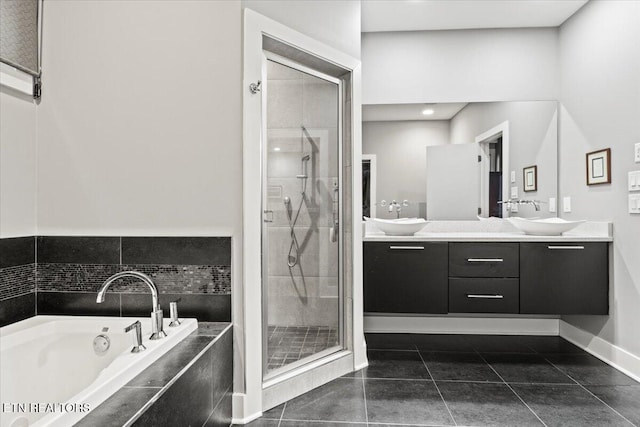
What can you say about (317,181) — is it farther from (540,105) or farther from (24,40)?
(540,105)

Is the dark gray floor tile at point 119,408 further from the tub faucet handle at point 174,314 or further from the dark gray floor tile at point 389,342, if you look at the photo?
the dark gray floor tile at point 389,342

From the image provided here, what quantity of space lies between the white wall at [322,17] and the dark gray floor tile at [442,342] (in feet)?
7.12

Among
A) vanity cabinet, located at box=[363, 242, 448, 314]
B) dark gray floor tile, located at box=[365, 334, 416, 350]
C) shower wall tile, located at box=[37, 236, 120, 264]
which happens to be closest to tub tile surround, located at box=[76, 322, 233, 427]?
shower wall tile, located at box=[37, 236, 120, 264]

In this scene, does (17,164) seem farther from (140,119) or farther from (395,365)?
(395,365)

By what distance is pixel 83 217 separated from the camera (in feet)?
7.17

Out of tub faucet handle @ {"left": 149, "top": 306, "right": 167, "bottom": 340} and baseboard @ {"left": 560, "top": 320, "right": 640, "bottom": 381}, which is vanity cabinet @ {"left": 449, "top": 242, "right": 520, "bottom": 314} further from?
tub faucet handle @ {"left": 149, "top": 306, "right": 167, "bottom": 340}

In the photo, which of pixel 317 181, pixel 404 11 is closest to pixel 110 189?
pixel 317 181

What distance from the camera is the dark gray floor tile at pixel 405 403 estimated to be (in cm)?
205

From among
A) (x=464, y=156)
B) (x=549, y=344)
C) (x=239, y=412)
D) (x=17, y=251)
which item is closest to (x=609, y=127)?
(x=464, y=156)

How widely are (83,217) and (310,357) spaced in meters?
1.47

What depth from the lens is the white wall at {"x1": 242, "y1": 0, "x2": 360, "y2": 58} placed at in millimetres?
2230

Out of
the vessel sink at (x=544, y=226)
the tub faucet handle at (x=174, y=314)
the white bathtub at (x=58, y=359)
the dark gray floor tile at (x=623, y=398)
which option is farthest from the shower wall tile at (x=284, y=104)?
the dark gray floor tile at (x=623, y=398)

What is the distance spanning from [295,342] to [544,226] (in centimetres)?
200

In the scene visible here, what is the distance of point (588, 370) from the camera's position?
2.70m
